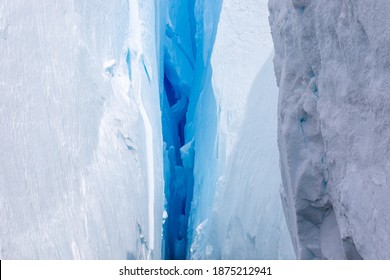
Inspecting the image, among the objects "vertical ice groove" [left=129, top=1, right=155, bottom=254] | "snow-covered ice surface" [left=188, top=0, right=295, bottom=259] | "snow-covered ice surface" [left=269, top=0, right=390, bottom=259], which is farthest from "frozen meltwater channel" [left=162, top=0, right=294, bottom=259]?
"snow-covered ice surface" [left=269, top=0, right=390, bottom=259]

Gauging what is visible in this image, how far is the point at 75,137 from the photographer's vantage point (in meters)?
2.02

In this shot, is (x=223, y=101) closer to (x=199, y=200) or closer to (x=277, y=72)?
(x=199, y=200)

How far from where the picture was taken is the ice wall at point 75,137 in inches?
59.3

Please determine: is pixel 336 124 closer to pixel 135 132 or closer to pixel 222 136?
pixel 135 132

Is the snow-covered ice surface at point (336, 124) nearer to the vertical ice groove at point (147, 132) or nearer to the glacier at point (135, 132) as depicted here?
the glacier at point (135, 132)

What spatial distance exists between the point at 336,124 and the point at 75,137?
3.77 ft

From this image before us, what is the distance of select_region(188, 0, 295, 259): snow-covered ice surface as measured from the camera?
2.98m

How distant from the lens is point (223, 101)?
3555mm

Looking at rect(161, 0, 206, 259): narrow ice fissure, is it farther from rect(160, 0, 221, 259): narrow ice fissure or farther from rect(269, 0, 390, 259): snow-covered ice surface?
rect(269, 0, 390, 259): snow-covered ice surface

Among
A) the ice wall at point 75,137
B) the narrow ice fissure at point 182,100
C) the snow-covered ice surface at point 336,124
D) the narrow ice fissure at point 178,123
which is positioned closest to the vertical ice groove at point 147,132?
the ice wall at point 75,137

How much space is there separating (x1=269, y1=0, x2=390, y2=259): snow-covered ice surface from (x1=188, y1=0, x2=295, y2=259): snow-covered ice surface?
107 centimetres
